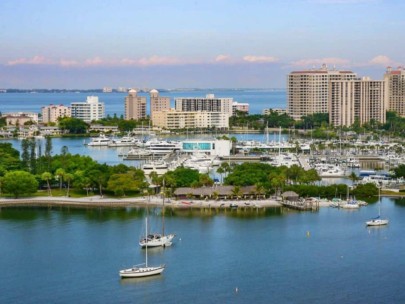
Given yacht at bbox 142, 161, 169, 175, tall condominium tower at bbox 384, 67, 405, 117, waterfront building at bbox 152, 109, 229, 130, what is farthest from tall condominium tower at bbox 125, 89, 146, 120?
yacht at bbox 142, 161, 169, 175

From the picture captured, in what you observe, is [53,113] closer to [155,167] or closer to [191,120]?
[191,120]

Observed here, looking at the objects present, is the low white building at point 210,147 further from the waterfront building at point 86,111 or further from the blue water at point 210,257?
the waterfront building at point 86,111

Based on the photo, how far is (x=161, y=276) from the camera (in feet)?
38.2

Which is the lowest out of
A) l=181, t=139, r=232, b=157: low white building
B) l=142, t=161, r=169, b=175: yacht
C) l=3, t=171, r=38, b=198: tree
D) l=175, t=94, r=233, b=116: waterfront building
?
l=3, t=171, r=38, b=198: tree

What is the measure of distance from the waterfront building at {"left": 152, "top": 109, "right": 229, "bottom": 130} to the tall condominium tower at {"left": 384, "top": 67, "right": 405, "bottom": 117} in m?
9.51

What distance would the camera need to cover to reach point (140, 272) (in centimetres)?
1161

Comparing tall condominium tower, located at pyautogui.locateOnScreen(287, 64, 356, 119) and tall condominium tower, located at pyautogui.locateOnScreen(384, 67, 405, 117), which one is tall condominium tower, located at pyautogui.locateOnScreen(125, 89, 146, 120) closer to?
tall condominium tower, located at pyautogui.locateOnScreen(287, 64, 356, 119)

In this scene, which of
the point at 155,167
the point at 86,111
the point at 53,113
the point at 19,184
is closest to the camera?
the point at 19,184

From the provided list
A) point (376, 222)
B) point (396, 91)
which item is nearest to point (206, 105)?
point (396, 91)

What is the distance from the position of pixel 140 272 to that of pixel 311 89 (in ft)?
108

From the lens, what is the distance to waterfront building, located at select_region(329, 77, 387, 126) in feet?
135

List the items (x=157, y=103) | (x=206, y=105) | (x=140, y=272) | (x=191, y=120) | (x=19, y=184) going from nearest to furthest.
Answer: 1. (x=140, y=272)
2. (x=19, y=184)
3. (x=191, y=120)
4. (x=206, y=105)
5. (x=157, y=103)

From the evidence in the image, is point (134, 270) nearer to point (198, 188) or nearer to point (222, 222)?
point (222, 222)

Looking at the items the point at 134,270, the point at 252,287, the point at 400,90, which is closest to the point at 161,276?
the point at 134,270
